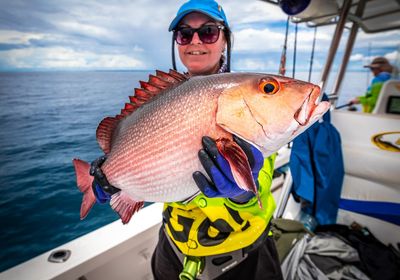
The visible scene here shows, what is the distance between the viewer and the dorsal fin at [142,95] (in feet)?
2.62

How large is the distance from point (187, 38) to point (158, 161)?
753 millimetres

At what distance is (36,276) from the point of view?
1.18 metres

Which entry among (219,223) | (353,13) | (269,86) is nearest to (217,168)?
(269,86)

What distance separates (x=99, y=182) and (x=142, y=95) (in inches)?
16.3

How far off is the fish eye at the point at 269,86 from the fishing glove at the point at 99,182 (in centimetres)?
71

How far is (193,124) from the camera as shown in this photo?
26.6 inches

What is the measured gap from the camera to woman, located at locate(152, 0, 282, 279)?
984mm

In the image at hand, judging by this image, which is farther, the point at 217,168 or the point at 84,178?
the point at 84,178

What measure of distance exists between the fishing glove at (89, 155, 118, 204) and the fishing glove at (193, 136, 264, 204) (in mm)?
437

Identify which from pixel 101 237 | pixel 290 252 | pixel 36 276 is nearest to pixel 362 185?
pixel 290 252

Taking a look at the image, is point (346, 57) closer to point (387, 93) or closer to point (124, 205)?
point (387, 93)

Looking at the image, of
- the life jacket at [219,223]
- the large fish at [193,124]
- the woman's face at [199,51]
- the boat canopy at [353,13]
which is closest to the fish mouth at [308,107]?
the large fish at [193,124]

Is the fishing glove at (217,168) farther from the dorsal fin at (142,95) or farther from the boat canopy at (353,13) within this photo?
the boat canopy at (353,13)

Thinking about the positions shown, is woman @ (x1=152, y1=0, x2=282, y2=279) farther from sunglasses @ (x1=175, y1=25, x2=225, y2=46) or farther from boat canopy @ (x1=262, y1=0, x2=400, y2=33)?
boat canopy @ (x1=262, y1=0, x2=400, y2=33)
